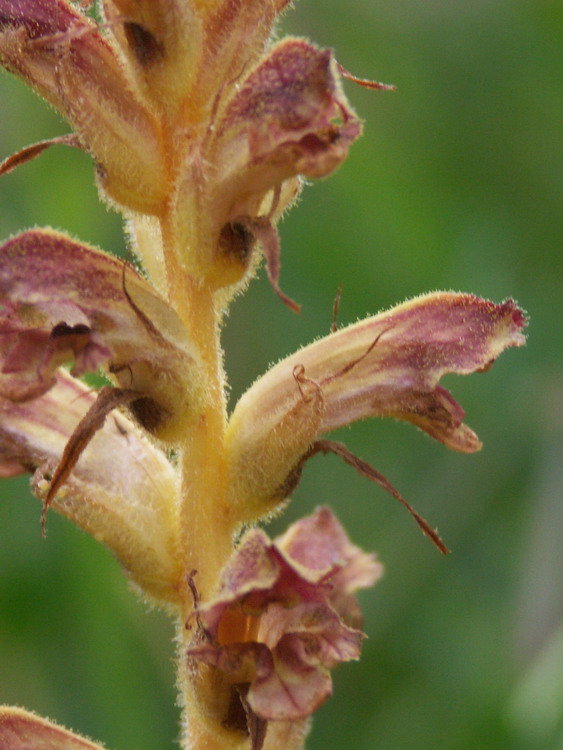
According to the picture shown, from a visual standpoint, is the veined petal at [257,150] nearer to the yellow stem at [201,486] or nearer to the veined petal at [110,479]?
the yellow stem at [201,486]

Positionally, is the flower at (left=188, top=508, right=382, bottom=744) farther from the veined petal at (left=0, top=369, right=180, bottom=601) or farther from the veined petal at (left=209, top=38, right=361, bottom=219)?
the veined petal at (left=209, top=38, right=361, bottom=219)

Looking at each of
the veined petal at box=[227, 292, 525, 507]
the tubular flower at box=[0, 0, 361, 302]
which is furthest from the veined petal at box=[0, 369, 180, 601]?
the tubular flower at box=[0, 0, 361, 302]

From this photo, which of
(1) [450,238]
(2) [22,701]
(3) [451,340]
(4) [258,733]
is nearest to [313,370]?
(3) [451,340]

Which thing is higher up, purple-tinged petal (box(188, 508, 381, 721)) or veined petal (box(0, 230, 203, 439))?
veined petal (box(0, 230, 203, 439))

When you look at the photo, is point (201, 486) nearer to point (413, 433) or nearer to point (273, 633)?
point (273, 633)

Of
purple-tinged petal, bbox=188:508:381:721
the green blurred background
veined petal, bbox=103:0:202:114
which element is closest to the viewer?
purple-tinged petal, bbox=188:508:381:721

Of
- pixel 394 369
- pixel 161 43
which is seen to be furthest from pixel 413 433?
pixel 161 43

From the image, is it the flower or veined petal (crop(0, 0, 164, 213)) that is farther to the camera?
veined petal (crop(0, 0, 164, 213))

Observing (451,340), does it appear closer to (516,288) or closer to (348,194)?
(516,288)
